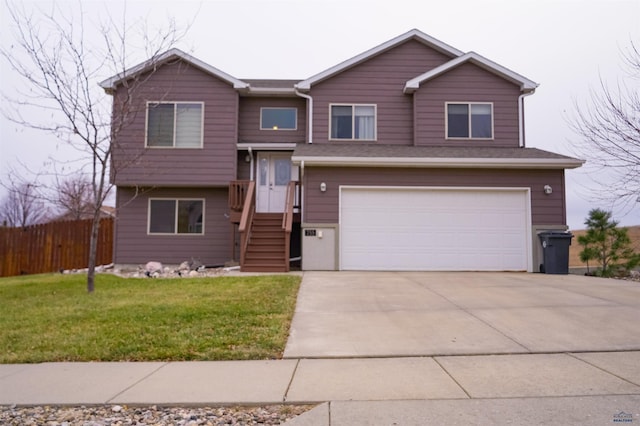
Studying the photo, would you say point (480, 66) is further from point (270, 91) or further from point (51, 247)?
point (51, 247)

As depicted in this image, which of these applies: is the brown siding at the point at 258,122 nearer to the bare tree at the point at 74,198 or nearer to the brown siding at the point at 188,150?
the brown siding at the point at 188,150

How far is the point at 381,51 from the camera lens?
13.8 m

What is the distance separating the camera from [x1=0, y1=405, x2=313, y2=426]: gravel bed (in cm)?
325

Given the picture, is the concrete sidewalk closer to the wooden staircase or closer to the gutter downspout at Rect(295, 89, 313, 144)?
the wooden staircase

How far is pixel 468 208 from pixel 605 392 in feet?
27.7

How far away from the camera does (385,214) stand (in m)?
11.7

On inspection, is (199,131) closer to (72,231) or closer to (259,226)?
(259,226)

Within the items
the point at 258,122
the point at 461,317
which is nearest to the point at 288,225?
the point at 258,122

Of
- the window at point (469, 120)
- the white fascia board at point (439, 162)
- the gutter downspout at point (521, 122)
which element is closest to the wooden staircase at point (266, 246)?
the white fascia board at point (439, 162)

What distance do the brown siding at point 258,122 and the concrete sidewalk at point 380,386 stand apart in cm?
1063

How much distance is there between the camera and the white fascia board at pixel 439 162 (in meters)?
11.3

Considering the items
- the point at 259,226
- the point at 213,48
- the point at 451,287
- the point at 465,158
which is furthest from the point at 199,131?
the point at 451,287

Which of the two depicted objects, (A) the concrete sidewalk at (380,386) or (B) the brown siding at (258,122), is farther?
(B) the brown siding at (258,122)

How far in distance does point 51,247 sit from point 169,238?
4272 millimetres
